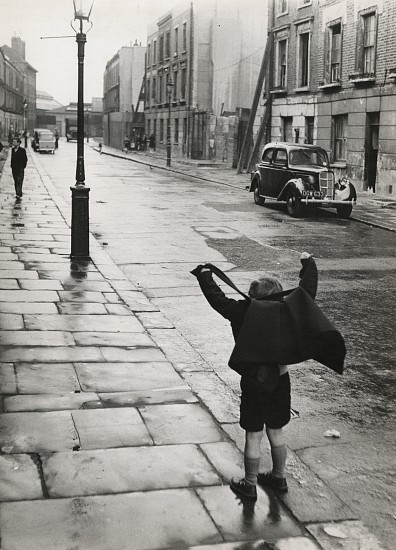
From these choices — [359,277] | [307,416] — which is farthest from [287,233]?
[307,416]

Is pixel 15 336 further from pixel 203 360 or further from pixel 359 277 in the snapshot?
pixel 359 277

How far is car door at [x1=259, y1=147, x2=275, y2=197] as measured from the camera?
21.6 meters

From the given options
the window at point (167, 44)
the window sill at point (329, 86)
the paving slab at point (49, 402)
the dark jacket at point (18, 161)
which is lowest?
the paving slab at point (49, 402)

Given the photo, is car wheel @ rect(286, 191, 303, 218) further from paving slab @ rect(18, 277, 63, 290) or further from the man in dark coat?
A: paving slab @ rect(18, 277, 63, 290)

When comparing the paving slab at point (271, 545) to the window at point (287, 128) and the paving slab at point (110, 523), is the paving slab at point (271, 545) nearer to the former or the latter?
the paving slab at point (110, 523)

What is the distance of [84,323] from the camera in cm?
793

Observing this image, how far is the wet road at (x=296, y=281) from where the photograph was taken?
4.95 meters

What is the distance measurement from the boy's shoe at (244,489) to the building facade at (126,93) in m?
68.4

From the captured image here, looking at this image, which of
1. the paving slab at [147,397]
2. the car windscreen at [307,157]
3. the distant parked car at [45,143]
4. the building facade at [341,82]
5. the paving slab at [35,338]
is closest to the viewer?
the paving slab at [147,397]

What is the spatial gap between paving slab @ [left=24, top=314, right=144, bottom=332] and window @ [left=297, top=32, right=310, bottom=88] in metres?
25.1

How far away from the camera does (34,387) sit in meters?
5.86

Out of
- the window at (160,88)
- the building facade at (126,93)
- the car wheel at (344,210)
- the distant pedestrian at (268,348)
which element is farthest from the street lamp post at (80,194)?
the building facade at (126,93)

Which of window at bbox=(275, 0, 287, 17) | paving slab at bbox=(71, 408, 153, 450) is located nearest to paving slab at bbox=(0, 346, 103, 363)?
paving slab at bbox=(71, 408, 153, 450)

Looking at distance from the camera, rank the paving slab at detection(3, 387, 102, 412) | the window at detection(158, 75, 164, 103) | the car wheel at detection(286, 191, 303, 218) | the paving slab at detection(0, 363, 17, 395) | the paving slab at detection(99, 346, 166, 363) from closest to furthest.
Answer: the paving slab at detection(3, 387, 102, 412) < the paving slab at detection(0, 363, 17, 395) < the paving slab at detection(99, 346, 166, 363) < the car wheel at detection(286, 191, 303, 218) < the window at detection(158, 75, 164, 103)
